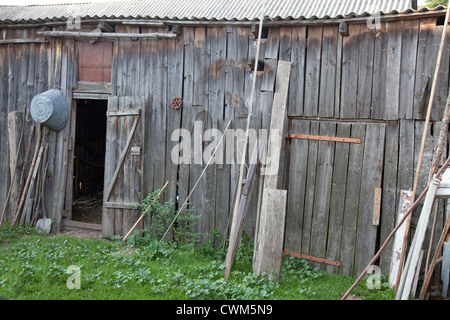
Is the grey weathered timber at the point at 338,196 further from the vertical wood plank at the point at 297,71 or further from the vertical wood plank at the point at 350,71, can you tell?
the vertical wood plank at the point at 297,71

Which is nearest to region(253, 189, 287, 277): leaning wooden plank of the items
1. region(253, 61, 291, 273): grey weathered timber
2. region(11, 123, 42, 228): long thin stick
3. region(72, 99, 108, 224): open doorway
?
region(253, 61, 291, 273): grey weathered timber

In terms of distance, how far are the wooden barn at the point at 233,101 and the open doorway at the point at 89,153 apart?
261 centimetres

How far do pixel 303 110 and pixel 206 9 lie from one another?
268 cm

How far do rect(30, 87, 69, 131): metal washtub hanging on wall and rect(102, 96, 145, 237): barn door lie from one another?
0.97 metres

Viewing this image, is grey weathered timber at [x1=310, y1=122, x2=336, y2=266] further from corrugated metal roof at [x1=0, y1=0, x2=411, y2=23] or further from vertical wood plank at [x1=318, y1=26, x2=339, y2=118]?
corrugated metal roof at [x1=0, y1=0, x2=411, y2=23]

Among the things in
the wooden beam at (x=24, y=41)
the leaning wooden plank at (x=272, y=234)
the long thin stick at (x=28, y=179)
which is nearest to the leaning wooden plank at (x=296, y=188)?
the leaning wooden plank at (x=272, y=234)

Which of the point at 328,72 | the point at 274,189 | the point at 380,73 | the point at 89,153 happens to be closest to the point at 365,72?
the point at 380,73

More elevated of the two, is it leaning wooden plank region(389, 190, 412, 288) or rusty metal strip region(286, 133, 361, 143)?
rusty metal strip region(286, 133, 361, 143)

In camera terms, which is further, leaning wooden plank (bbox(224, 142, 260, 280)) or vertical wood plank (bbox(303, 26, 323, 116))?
vertical wood plank (bbox(303, 26, 323, 116))

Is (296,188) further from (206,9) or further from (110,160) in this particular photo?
(206,9)

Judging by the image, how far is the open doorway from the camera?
11.0 meters

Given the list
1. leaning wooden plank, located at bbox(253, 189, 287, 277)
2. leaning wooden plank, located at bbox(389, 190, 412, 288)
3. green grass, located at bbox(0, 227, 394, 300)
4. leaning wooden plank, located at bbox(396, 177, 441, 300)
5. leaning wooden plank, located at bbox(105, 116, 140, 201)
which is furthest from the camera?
leaning wooden plank, located at bbox(105, 116, 140, 201)
